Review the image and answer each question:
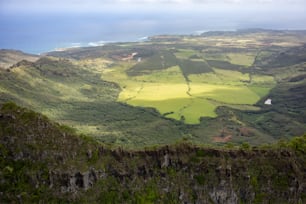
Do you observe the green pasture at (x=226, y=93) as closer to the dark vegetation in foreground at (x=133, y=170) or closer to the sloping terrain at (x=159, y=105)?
the sloping terrain at (x=159, y=105)

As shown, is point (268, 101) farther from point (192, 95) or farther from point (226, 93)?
point (192, 95)

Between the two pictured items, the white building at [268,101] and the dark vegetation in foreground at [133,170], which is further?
the white building at [268,101]

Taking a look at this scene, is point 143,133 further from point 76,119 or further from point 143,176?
point 143,176

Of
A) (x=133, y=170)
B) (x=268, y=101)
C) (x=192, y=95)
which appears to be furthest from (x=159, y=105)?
(x=133, y=170)

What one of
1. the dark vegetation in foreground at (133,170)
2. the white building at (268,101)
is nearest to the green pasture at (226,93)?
the white building at (268,101)

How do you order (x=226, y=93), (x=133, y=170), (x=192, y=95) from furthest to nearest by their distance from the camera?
(x=226, y=93), (x=192, y=95), (x=133, y=170)

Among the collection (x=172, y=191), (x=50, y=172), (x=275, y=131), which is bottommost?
(x=275, y=131)

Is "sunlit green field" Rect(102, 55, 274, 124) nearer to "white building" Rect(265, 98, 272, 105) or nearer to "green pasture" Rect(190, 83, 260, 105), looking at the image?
Answer: "green pasture" Rect(190, 83, 260, 105)

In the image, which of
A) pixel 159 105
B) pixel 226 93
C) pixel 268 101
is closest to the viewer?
pixel 159 105

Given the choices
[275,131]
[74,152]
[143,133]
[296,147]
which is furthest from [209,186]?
[275,131]
